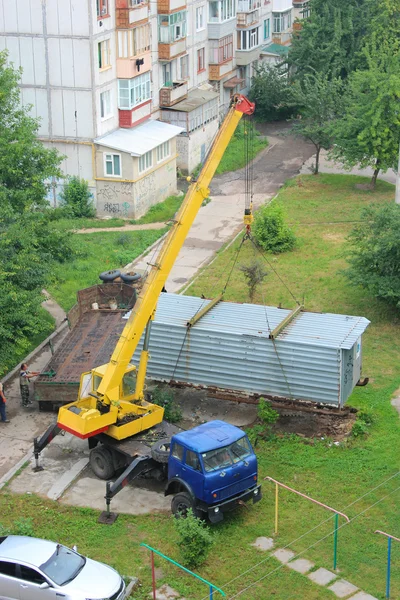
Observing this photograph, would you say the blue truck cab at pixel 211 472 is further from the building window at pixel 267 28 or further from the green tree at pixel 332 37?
the building window at pixel 267 28

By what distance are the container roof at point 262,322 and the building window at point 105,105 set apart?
1862cm

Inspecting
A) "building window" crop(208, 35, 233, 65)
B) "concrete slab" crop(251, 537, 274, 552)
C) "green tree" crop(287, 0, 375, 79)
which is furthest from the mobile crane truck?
"green tree" crop(287, 0, 375, 79)

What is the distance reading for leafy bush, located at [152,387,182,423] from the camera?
24234 mm

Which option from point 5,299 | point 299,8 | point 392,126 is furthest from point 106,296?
point 299,8

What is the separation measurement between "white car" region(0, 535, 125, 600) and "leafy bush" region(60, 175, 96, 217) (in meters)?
26.4

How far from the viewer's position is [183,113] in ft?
160

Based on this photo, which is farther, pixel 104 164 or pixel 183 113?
pixel 183 113

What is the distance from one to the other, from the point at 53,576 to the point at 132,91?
Answer: 3064cm

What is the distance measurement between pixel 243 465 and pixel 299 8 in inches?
2171

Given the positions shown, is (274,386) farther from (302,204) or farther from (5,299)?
(302,204)

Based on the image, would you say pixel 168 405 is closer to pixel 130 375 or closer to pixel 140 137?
pixel 130 375

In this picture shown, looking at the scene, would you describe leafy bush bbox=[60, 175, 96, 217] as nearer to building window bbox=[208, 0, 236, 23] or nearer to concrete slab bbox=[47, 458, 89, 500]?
building window bbox=[208, 0, 236, 23]

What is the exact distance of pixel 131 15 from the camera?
43.0 m

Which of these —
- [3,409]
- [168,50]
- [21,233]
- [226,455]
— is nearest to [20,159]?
[21,233]
